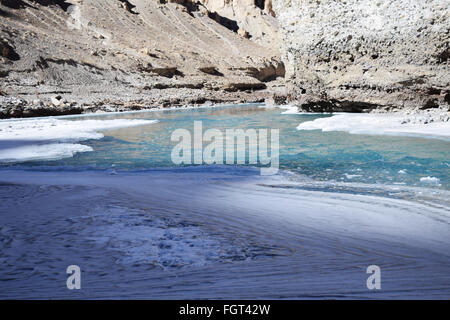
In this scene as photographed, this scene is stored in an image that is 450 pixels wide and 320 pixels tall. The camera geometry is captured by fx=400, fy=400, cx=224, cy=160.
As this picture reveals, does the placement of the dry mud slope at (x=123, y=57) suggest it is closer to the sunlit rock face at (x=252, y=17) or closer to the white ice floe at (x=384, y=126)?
the sunlit rock face at (x=252, y=17)

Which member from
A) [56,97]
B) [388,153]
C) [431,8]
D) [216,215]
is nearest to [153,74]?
[56,97]

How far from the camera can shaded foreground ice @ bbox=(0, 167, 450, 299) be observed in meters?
2.13

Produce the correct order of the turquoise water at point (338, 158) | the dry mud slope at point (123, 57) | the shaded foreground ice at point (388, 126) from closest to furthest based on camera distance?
the turquoise water at point (338, 158) → the shaded foreground ice at point (388, 126) → the dry mud slope at point (123, 57)

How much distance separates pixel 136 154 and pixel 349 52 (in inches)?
423

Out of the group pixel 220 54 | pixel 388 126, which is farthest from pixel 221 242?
pixel 220 54

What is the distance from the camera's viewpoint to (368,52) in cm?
1494

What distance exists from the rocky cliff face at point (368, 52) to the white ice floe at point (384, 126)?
10.1 ft

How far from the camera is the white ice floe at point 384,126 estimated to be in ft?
30.1

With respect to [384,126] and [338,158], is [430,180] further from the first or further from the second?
[384,126]

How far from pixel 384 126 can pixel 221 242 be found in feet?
29.8

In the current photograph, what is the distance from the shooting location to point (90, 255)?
2562mm

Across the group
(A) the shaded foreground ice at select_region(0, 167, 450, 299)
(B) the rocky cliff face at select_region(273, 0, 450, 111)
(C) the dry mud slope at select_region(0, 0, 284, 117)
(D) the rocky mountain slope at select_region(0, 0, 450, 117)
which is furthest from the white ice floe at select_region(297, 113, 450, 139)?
(C) the dry mud slope at select_region(0, 0, 284, 117)

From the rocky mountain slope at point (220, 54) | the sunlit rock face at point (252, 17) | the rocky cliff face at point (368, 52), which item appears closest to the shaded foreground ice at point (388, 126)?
the rocky cliff face at point (368, 52)
